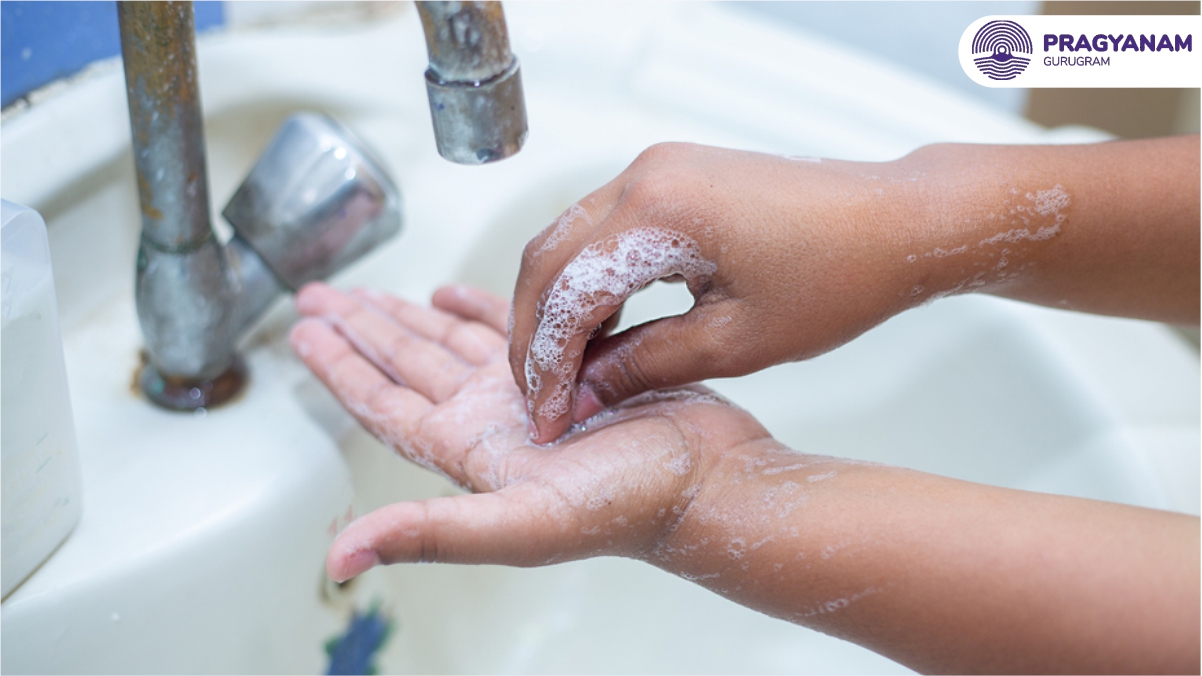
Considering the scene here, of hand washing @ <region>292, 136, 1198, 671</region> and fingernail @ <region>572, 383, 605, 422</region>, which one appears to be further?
fingernail @ <region>572, 383, 605, 422</region>

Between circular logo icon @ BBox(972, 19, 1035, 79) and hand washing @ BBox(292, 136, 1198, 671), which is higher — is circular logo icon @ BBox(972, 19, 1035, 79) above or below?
above

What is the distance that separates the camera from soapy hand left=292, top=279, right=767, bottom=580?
0.37 metres

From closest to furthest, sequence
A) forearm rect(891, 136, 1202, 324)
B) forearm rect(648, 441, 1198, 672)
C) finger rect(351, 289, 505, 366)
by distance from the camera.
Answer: forearm rect(648, 441, 1198, 672) < forearm rect(891, 136, 1202, 324) < finger rect(351, 289, 505, 366)

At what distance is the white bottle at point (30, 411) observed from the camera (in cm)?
34

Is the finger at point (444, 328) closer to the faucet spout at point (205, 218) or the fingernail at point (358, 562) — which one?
the faucet spout at point (205, 218)

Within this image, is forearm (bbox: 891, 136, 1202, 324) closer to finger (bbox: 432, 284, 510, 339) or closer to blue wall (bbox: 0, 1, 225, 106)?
finger (bbox: 432, 284, 510, 339)

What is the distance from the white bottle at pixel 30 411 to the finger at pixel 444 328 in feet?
0.66

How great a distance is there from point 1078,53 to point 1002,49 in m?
0.05

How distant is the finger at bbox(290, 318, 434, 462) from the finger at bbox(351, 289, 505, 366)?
0.04 meters

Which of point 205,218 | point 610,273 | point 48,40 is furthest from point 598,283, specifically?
point 48,40

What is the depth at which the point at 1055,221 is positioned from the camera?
439mm

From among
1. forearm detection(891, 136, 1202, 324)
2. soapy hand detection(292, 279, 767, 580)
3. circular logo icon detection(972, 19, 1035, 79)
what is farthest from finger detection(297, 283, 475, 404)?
circular logo icon detection(972, 19, 1035, 79)

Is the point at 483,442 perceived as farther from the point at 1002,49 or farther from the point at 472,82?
the point at 1002,49

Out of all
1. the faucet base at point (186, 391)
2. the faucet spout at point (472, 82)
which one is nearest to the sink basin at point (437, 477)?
the faucet base at point (186, 391)
